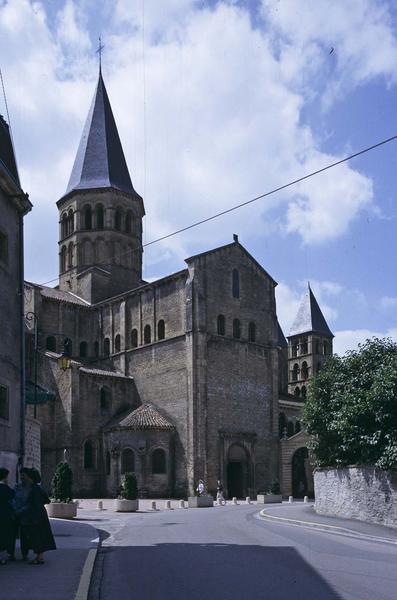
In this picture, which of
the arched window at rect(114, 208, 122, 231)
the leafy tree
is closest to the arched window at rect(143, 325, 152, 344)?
the arched window at rect(114, 208, 122, 231)

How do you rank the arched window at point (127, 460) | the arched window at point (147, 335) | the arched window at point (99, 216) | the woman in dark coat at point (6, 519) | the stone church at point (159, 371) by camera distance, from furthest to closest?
1. the arched window at point (99, 216)
2. the arched window at point (147, 335)
3. the stone church at point (159, 371)
4. the arched window at point (127, 460)
5. the woman in dark coat at point (6, 519)

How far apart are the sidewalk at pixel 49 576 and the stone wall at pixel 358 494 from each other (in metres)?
9.68

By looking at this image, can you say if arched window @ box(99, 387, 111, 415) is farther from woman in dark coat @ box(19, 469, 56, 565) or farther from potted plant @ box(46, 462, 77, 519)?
woman in dark coat @ box(19, 469, 56, 565)

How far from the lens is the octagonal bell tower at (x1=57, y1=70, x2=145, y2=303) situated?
5816cm

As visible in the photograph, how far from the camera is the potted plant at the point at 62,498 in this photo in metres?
26.1

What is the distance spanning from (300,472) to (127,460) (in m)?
12.8

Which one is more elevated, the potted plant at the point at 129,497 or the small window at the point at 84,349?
the small window at the point at 84,349

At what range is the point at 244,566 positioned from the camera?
11711 millimetres

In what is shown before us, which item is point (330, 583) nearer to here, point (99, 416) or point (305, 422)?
point (305, 422)

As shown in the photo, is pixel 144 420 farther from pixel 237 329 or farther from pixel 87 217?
pixel 87 217

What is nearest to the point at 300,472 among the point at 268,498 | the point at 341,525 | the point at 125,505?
the point at 268,498

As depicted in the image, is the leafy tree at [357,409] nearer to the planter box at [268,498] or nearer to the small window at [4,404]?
the small window at [4,404]

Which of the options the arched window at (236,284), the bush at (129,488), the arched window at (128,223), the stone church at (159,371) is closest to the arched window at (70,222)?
the stone church at (159,371)

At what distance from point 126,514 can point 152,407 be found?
18962 millimetres
